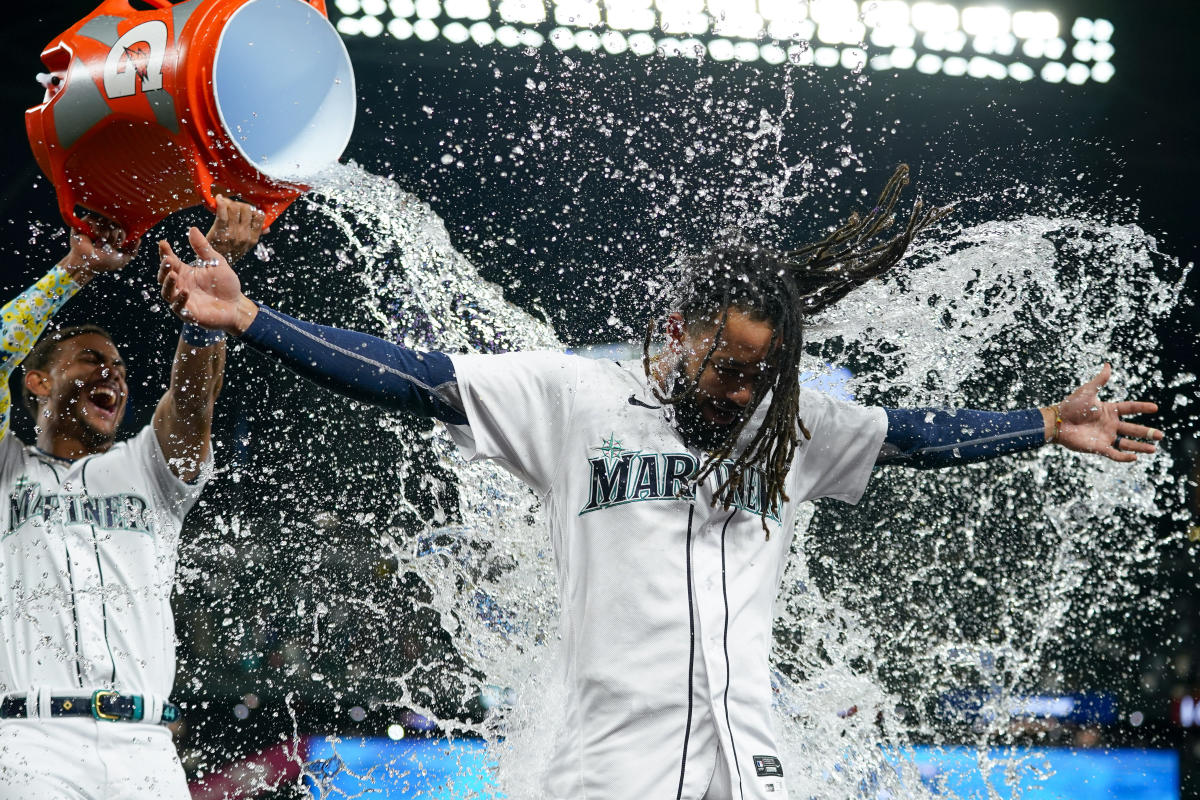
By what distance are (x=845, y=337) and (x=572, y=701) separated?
1688 mm

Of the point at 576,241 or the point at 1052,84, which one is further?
the point at 1052,84

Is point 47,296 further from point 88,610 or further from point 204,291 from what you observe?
point 204,291

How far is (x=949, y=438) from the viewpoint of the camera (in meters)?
2.34

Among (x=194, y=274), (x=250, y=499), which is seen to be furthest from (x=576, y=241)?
(x=194, y=274)

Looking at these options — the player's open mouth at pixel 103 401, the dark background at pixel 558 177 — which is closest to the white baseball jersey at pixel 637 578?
the player's open mouth at pixel 103 401

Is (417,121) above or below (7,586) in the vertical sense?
above

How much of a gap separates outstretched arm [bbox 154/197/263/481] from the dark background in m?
2.49

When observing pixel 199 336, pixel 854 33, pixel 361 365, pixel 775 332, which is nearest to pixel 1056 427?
pixel 775 332

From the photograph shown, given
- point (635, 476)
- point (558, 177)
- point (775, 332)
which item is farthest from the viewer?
point (558, 177)

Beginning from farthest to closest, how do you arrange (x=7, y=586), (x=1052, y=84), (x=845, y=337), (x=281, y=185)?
(x=1052, y=84) → (x=845, y=337) → (x=7, y=586) → (x=281, y=185)

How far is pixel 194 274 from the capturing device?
184 cm

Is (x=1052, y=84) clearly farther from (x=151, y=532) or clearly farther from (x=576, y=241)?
(x=151, y=532)

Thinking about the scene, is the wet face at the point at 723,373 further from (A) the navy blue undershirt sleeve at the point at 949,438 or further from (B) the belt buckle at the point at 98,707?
(B) the belt buckle at the point at 98,707

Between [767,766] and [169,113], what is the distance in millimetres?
1815
